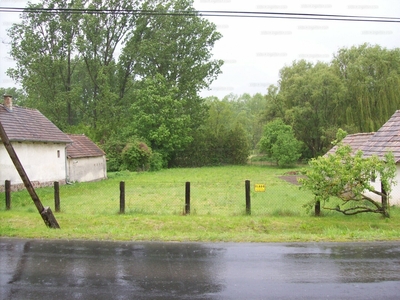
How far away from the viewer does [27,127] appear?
24.4 meters

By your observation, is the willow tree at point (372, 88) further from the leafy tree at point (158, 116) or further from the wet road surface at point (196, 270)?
the wet road surface at point (196, 270)

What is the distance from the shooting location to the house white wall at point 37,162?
21.4 meters

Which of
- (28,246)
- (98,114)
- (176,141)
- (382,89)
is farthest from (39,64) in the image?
(28,246)

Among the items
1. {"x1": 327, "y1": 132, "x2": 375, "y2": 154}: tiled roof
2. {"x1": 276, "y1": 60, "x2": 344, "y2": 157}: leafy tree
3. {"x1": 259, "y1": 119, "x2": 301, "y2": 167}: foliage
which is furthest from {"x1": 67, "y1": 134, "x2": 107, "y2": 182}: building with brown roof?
{"x1": 276, "y1": 60, "x2": 344, "y2": 157}: leafy tree

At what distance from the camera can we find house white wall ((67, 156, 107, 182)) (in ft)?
92.6

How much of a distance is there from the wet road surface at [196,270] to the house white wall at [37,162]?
13404mm

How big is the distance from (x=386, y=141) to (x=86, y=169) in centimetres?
2121

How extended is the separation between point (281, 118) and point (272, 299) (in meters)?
47.4

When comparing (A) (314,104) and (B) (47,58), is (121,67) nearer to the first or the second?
(B) (47,58)

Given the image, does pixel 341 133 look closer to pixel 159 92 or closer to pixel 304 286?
pixel 304 286

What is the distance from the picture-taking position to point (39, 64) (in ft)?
147

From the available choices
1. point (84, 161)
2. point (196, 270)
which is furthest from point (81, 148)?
point (196, 270)

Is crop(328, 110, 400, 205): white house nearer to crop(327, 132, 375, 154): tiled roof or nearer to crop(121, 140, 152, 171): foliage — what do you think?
crop(327, 132, 375, 154): tiled roof

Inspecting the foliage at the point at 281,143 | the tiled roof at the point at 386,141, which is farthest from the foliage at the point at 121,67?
the tiled roof at the point at 386,141
